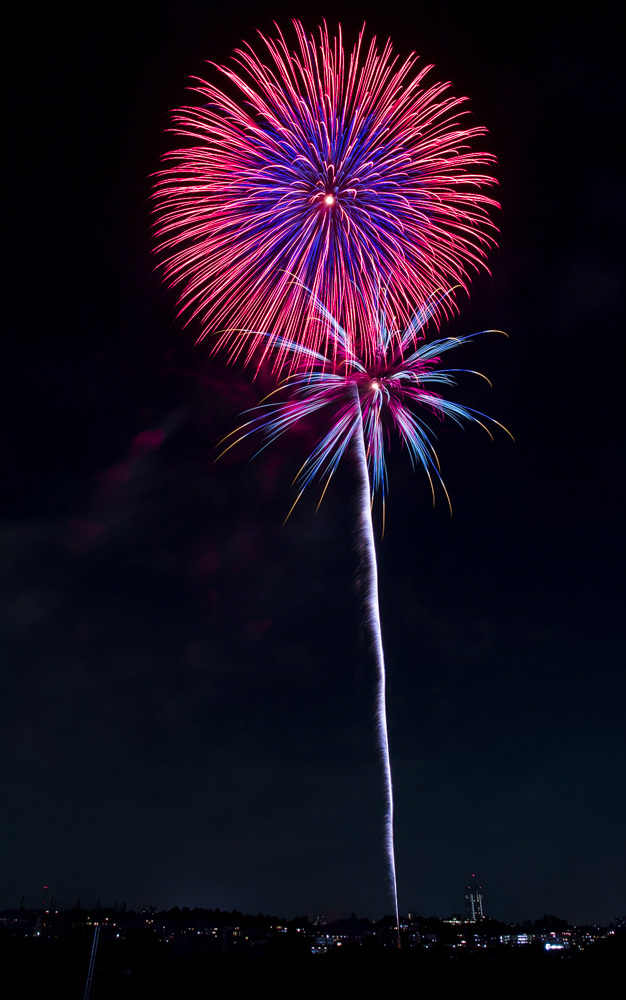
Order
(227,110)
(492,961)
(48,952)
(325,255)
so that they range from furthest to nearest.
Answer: (48,952)
(492,961)
(325,255)
(227,110)

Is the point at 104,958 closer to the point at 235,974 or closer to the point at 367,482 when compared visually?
the point at 235,974

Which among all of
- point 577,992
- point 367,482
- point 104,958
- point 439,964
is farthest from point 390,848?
point 104,958

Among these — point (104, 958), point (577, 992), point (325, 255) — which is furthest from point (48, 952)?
point (325, 255)

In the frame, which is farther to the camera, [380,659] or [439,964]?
[439,964]

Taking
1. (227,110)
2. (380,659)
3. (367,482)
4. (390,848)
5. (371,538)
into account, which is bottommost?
(390,848)

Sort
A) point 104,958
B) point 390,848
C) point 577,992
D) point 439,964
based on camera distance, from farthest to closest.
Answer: point 104,958
point 439,964
point 577,992
point 390,848

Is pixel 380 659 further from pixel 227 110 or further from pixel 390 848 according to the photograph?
pixel 227 110

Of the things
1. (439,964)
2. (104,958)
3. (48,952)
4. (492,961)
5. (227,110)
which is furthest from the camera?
(104,958)

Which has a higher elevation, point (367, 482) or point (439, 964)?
point (367, 482)

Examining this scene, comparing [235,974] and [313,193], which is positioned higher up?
[313,193]
